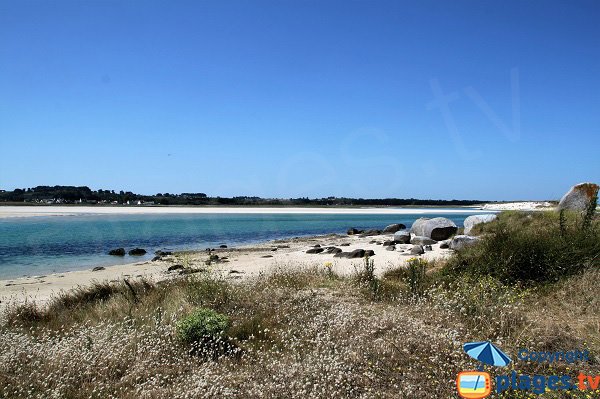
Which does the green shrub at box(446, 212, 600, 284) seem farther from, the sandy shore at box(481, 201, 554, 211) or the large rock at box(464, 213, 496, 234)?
the sandy shore at box(481, 201, 554, 211)

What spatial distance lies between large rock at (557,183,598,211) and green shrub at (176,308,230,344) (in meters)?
21.6

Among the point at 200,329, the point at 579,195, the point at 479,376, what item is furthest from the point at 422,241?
the point at 479,376

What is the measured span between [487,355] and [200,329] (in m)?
4.30

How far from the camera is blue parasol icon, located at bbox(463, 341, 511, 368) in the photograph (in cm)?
366

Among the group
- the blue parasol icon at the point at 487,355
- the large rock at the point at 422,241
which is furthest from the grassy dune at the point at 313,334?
the large rock at the point at 422,241

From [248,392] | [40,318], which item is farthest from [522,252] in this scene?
[40,318]

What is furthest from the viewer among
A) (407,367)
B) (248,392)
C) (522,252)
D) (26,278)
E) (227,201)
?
(227,201)

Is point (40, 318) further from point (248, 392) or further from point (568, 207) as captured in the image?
point (568, 207)

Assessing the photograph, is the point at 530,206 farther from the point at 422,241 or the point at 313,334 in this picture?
the point at 313,334

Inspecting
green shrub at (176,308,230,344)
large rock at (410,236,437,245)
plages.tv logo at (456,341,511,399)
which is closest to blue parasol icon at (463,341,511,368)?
plages.tv logo at (456,341,511,399)

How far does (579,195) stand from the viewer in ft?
71.0

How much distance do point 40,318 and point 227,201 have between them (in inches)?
5017

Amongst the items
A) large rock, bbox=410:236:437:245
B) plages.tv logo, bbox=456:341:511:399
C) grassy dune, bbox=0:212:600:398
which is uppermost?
plages.tv logo, bbox=456:341:511:399

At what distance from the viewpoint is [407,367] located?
527 cm
